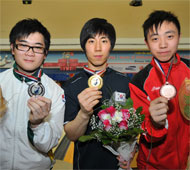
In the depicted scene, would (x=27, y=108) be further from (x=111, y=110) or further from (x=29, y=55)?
(x=111, y=110)

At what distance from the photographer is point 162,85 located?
137 centimetres

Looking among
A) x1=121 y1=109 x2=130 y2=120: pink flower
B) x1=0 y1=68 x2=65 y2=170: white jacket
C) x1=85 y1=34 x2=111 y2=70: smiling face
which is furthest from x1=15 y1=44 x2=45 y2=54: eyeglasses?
x1=121 y1=109 x2=130 y2=120: pink flower

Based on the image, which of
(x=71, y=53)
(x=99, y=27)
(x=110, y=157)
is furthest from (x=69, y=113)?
(x=71, y=53)

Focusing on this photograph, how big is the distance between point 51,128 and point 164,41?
3.07ft

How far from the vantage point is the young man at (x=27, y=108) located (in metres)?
1.27

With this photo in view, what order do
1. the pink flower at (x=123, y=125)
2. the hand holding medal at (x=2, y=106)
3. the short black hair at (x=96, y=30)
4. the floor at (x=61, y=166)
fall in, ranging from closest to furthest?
the pink flower at (x=123, y=125)
the hand holding medal at (x=2, y=106)
the short black hair at (x=96, y=30)
the floor at (x=61, y=166)

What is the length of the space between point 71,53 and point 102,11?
0.53 metres

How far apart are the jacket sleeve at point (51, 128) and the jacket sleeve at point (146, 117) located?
499mm

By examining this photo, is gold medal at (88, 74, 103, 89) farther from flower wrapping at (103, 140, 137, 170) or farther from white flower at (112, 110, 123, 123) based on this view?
flower wrapping at (103, 140, 137, 170)

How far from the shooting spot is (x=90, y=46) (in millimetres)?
1421

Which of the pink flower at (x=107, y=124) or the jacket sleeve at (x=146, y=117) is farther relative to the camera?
the jacket sleeve at (x=146, y=117)

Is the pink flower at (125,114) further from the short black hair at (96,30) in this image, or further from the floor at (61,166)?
the floor at (61,166)

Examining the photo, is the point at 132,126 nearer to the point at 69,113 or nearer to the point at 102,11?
the point at 69,113

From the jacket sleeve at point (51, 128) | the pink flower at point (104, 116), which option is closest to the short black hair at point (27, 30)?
the jacket sleeve at point (51, 128)
